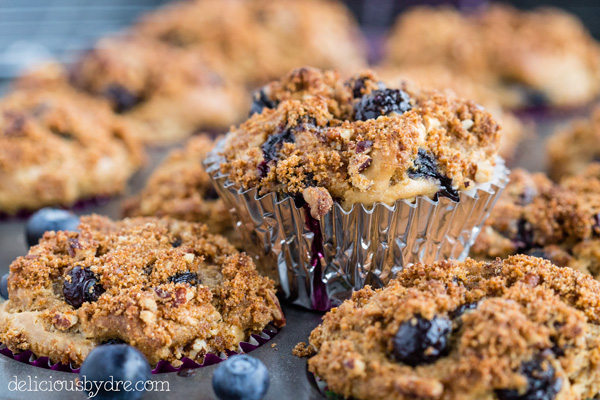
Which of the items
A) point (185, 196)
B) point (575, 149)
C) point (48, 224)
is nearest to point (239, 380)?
point (185, 196)

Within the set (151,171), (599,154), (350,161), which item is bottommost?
(151,171)

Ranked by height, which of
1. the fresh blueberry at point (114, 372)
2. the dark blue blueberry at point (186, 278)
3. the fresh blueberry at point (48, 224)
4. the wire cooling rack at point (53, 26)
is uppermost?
the dark blue blueberry at point (186, 278)

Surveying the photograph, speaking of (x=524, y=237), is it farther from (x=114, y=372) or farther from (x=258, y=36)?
(x=258, y=36)

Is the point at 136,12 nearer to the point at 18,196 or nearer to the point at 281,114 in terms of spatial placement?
the point at 18,196

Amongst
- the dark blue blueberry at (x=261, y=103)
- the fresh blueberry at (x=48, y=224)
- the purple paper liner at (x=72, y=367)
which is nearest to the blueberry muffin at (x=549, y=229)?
the dark blue blueberry at (x=261, y=103)

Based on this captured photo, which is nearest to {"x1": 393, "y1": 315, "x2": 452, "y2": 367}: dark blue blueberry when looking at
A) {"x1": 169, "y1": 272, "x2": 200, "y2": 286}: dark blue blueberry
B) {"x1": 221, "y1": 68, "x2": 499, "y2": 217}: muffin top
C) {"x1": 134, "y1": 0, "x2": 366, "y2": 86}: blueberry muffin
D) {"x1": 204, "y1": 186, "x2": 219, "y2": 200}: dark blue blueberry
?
{"x1": 221, "y1": 68, "x2": 499, "y2": 217}: muffin top

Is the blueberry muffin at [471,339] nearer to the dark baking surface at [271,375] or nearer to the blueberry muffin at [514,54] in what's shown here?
the dark baking surface at [271,375]

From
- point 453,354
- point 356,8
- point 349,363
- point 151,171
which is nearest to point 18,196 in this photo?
point 151,171
